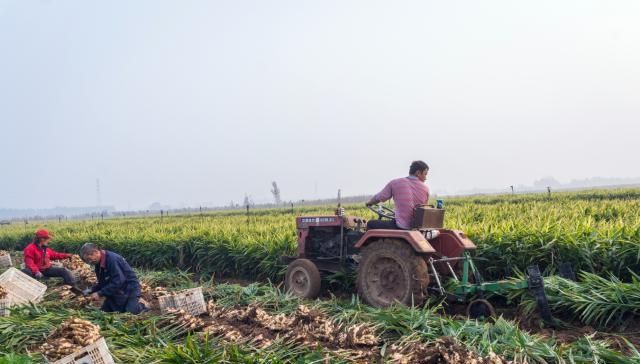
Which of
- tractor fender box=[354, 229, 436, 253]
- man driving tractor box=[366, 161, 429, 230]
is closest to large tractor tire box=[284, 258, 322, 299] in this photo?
tractor fender box=[354, 229, 436, 253]

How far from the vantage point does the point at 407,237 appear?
19.3 ft

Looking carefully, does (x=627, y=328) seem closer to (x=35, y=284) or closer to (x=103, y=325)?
(x=103, y=325)

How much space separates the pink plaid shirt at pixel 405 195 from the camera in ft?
20.2

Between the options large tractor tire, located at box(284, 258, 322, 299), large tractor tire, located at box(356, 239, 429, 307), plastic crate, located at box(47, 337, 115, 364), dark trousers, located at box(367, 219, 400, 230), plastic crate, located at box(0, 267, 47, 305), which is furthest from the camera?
large tractor tire, located at box(284, 258, 322, 299)

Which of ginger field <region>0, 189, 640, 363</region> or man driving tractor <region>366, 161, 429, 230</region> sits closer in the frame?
ginger field <region>0, 189, 640, 363</region>

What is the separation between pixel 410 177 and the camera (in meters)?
6.21

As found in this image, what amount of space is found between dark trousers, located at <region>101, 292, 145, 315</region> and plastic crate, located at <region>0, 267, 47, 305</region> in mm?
1405

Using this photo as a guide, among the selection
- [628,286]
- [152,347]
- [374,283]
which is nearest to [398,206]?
[374,283]

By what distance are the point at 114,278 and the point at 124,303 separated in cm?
33

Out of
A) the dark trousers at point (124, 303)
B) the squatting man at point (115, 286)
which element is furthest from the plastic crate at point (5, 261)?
the dark trousers at point (124, 303)

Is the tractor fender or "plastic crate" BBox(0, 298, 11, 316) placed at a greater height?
the tractor fender

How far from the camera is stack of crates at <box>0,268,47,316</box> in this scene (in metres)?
6.66

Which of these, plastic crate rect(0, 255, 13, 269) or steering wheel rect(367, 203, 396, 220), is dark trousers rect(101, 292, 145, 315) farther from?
plastic crate rect(0, 255, 13, 269)

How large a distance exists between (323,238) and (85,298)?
3.32 meters
